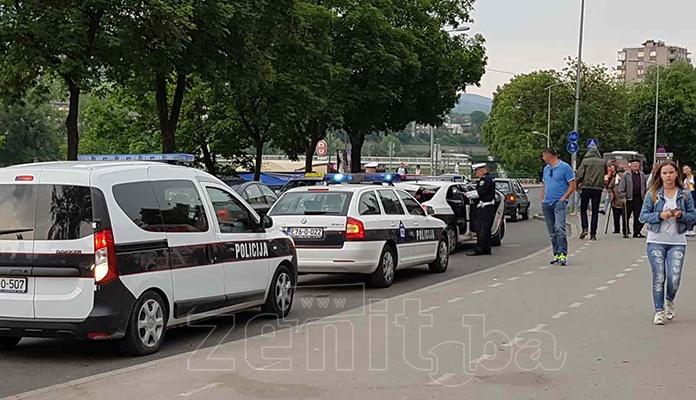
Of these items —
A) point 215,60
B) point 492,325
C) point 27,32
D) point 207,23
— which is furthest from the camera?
point 215,60

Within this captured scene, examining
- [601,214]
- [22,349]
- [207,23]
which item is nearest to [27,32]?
[207,23]

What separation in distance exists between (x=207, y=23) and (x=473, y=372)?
17981 mm

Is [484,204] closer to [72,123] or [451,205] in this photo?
[451,205]

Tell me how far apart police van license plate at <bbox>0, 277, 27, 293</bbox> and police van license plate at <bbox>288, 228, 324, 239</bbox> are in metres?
5.37

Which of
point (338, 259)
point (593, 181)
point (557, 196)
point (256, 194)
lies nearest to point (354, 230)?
point (338, 259)

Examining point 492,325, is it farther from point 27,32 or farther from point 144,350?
point 27,32

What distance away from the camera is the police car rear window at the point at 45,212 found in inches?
325

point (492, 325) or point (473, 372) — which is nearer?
point (473, 372)

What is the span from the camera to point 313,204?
13594mm

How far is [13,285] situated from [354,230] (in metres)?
5.62

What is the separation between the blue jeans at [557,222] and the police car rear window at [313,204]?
14.6 ft

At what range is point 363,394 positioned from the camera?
7043 mm

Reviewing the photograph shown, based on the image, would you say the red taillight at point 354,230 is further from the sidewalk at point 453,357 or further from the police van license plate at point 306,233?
the sidewalk at point 453,357

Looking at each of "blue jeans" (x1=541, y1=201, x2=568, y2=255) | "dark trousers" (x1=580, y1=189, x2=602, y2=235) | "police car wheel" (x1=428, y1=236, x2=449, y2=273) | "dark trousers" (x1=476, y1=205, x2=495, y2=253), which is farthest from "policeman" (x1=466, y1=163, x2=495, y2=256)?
"dark trousers" (x1=580, y1=189, x2=602, y2=235)
